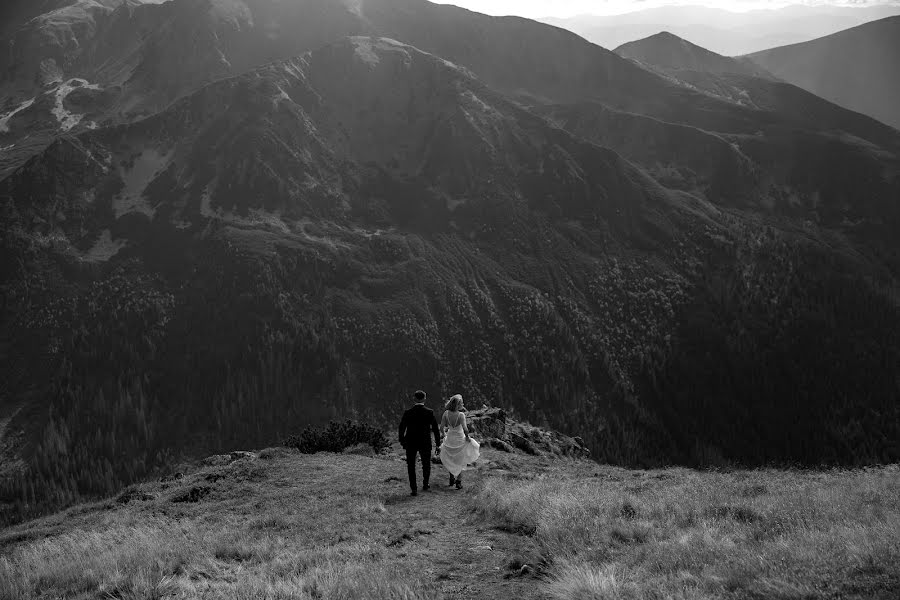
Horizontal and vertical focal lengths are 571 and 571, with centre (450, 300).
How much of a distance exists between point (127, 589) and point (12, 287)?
646 feet

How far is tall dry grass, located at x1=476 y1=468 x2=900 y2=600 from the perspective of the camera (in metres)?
8.40

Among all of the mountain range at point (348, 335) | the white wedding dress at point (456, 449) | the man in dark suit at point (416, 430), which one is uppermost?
the man in dark suit at point (416, 430)

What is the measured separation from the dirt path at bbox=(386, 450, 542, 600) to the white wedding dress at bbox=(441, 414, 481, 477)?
2114 mm

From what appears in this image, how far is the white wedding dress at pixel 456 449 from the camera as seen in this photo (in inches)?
920

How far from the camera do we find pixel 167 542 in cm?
1553

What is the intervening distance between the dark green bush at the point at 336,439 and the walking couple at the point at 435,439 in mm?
16629

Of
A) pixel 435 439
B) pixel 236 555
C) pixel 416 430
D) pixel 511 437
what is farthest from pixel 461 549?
pixel 511 437

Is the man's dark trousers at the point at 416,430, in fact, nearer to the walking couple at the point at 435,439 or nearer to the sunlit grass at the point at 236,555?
the walking couple at the point at 435,439

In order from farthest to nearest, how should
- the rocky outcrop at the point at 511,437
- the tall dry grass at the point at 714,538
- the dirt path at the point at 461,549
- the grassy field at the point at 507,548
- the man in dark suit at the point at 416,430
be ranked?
the rocky outcrop at the point at 511,437 → the man in dark suit at the point at 416,430 → the dirt path at the point at 461,549 → the grassy field at the point at 507,548 → the tall dry grass at the point at 714,538

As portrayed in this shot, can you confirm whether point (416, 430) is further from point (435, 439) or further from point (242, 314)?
point (242, 314)

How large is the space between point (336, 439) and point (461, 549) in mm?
28918

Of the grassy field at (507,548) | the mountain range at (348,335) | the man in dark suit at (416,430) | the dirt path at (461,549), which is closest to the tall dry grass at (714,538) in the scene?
the grassy field at (507,548)

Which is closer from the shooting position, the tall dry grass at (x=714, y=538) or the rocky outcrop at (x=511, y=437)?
the tall dry grass at (x=714, y=538)

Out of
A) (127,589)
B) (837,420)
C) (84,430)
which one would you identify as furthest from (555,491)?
A: (837,420)
